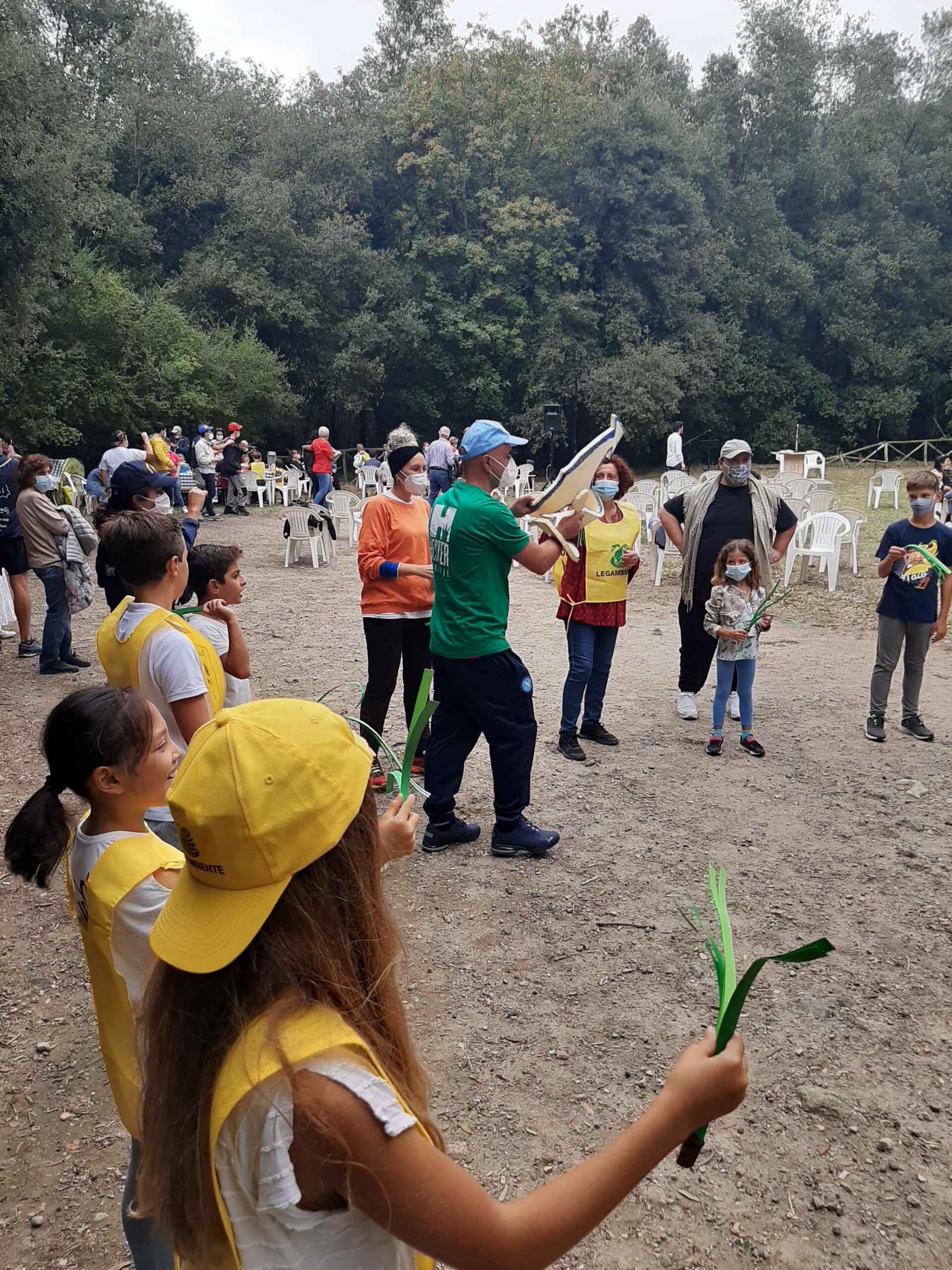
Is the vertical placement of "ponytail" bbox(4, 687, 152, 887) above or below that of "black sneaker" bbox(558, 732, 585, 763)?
above

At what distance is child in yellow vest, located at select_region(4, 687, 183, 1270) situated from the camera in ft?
5.44

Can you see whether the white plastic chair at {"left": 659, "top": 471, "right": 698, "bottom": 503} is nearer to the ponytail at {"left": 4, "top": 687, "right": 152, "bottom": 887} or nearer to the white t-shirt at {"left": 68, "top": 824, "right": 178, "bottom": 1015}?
the ponytail at {"left": 4, "top": 687, "right": 152, "bottom": 887}

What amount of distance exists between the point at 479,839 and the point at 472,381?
88.1ft

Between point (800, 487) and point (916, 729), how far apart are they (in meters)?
9.59

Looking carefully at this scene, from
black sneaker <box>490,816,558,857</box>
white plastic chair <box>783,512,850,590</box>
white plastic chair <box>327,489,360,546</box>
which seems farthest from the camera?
white plastic chair <box>327,489,360,546</box>

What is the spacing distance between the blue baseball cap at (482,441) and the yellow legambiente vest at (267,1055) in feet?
9.98

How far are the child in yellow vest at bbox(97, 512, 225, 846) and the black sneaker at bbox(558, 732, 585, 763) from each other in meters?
3.07

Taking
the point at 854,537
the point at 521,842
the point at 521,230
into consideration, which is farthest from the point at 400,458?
the point at 521,230

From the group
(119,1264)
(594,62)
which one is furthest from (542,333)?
(119,1264)

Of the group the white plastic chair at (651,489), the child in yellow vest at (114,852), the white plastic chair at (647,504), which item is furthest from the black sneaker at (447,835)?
the white plastic chair at (651,489)

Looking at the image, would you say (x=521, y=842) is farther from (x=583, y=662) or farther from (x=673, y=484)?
(x=673, y=484)

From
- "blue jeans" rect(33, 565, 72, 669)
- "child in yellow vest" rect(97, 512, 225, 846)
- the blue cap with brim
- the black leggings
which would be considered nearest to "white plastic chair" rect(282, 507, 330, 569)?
"blue jeans" rect(33, 565, 72, 669)

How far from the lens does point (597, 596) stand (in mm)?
5371

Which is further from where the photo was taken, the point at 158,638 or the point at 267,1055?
the point at 158,638
